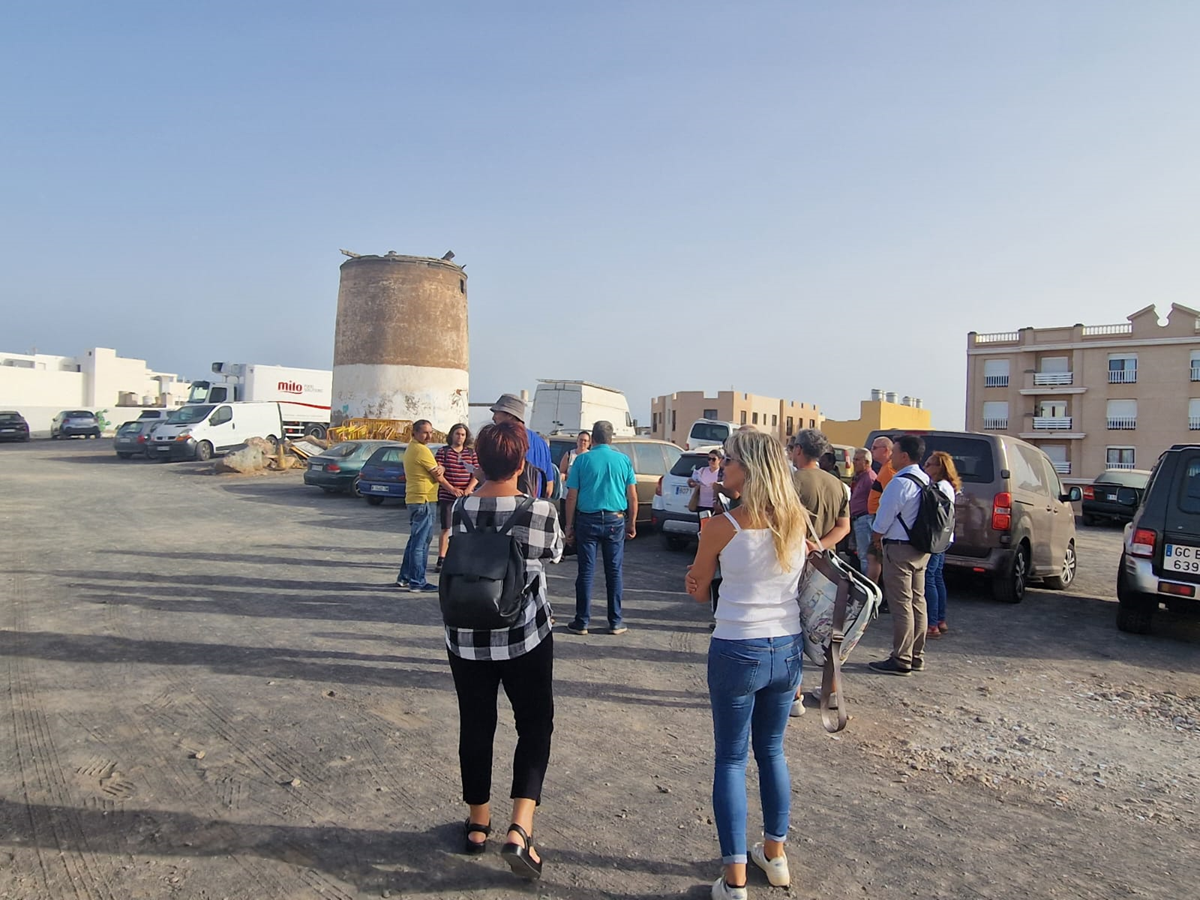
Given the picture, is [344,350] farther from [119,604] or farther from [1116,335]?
[1116,335]

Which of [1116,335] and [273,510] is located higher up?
[1116,335]

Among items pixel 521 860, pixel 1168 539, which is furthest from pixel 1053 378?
pixel 521 860

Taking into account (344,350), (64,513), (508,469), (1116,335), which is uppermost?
(1116,335)

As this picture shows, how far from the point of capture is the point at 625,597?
348 inches

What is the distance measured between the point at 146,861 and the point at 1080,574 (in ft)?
40.7

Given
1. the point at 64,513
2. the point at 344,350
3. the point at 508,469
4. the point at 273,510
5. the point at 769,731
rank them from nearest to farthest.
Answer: the point at 769,731 → the point at 508,469 → the point at 64,513 → the point at 273,510 → the point at 344,350

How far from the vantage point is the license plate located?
6984 mm

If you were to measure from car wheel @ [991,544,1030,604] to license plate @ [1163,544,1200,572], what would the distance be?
5.45ft

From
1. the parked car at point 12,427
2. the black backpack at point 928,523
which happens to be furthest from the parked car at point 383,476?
the parked car at point 12,427

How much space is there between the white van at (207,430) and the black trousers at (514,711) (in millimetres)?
28821

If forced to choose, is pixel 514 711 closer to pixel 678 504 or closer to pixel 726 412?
pixel 678 504

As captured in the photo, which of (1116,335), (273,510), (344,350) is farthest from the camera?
(1116,335)

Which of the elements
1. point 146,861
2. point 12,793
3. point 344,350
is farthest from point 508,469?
point 344,350

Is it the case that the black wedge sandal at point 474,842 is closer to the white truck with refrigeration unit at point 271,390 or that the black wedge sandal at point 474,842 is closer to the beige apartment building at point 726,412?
the white truck with refrigeration unit at point 271,390
